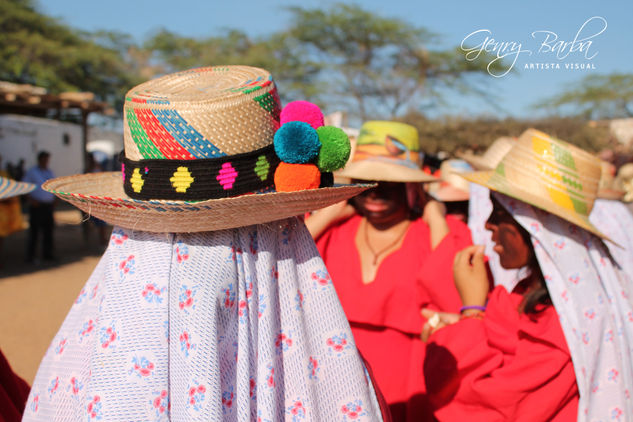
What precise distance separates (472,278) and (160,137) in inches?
60.7

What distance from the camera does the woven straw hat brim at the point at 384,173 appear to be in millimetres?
2830

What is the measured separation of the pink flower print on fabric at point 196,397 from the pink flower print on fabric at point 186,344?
0.08 m

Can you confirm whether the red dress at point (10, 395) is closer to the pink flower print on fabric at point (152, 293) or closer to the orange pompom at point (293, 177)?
the pink flower print on fabric at point (152, 293)

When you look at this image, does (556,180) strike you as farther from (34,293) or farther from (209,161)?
(34,293)

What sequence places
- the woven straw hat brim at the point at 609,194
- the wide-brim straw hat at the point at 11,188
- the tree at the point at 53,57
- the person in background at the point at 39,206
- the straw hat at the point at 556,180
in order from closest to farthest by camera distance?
the straw hat at the point at 556,180, the wide-brim straw hat at the point at 11,188, the woven straw hat brim at the point at 609,194, the person in background at the point at 39,206, the tree at the point at 53,57

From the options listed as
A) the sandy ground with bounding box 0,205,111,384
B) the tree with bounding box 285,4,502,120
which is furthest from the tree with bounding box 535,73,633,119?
the sandy ground with bounding box 0,205,111,384

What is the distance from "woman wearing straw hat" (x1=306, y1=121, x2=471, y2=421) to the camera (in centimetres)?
269

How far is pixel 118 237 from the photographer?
1359 millimetres

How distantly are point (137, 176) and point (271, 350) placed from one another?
58cm

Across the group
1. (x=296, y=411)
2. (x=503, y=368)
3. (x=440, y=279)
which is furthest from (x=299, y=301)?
(x=440, y=279)

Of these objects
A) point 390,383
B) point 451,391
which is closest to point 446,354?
point 451,391

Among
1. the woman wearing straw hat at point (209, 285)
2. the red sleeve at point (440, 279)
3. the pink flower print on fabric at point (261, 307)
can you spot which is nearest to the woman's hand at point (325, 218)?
the red sleeve at point (440, 279)

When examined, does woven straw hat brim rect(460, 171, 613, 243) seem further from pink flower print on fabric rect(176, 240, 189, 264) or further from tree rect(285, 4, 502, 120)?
tree rect(285, 4, 502, 120)

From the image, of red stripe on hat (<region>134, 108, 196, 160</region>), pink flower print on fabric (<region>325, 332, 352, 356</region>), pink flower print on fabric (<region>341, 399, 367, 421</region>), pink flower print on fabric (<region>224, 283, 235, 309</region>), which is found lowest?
pink flower print on fabric (<region>341, 399, 367, 421</region>)
